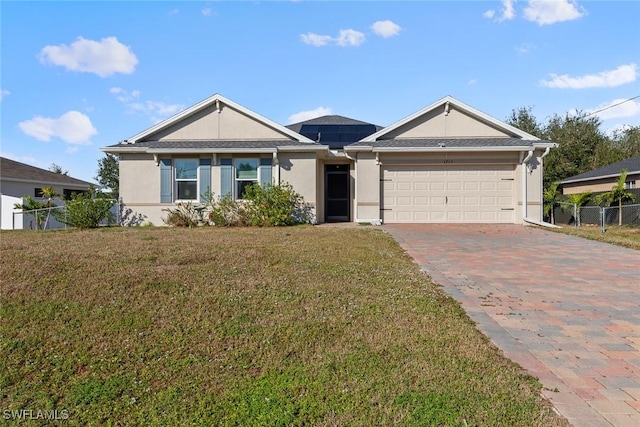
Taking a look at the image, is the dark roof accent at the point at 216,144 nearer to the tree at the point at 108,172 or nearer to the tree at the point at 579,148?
the tree at the point at 579,148

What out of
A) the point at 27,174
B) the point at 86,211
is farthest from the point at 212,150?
the point at 27,174

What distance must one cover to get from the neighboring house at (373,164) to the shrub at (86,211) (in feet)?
3.01

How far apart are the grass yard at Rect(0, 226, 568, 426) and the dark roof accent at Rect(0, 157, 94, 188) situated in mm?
17381

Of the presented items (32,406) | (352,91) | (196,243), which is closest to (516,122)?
(352,91)

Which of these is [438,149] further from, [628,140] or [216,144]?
[628,140]

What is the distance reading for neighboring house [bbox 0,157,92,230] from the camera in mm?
17008

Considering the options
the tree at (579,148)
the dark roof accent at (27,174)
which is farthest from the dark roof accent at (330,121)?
the tree at (579,148)

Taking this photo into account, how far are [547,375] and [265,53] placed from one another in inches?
547

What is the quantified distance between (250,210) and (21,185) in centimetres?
1481

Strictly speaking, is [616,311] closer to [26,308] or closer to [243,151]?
[26,308]

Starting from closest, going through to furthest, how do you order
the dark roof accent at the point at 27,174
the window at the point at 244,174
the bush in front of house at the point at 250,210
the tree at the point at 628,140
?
the bush in front of house at the point at 250,210 → the window at the point at 244,174 → the dark roof accent at the point at 27,174 → the tree at the point at 628,140

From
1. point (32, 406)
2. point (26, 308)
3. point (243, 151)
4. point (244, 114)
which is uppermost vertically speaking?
point (244, 114)

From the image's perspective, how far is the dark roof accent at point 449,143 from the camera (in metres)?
14.0

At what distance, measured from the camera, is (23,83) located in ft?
40.1
